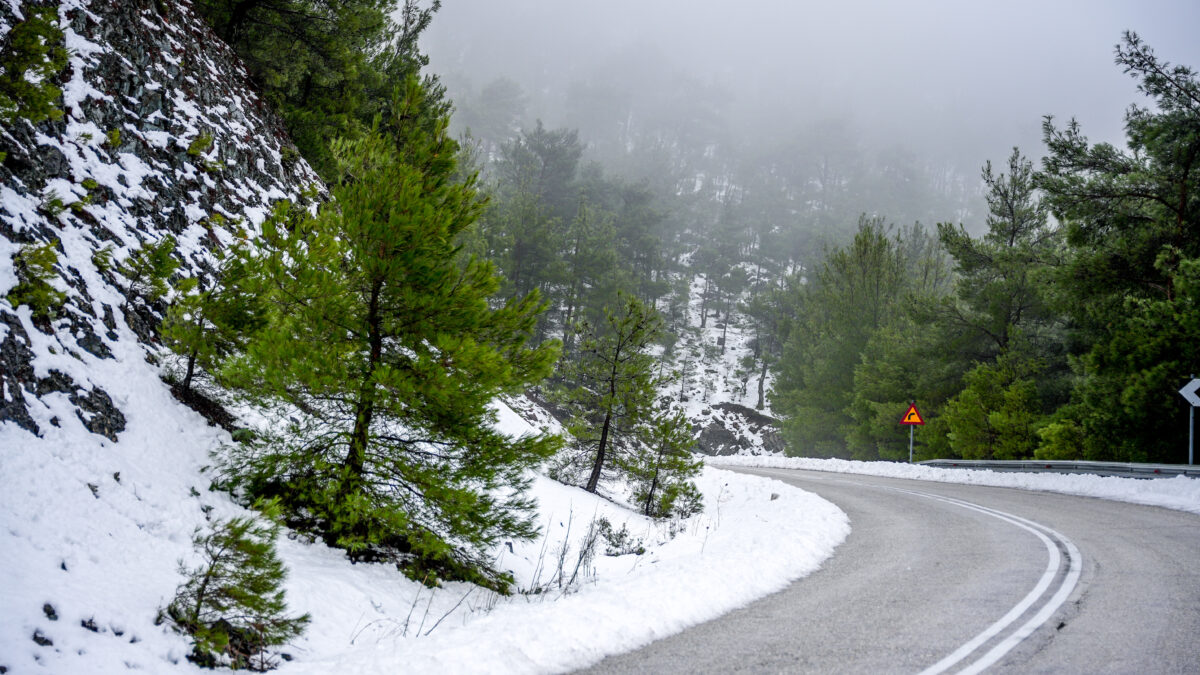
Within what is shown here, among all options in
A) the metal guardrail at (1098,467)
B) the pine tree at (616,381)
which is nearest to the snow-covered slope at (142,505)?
the pine tree at (616,381)

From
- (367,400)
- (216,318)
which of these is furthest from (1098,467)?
(216,318)

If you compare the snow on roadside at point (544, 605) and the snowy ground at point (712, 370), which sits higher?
the snowy ground at point (712, 370)

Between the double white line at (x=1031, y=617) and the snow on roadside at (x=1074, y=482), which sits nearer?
the double white line at (x=1031, y=617)

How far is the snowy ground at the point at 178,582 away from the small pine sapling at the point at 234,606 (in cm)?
17

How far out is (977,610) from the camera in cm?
519

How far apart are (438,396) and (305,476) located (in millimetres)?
1895

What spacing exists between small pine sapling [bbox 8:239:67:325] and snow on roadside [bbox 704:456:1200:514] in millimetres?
17392

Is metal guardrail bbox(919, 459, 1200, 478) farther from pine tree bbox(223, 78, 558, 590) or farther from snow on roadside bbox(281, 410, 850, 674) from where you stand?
Result: pine tree bbox(223, 78, 558, 590)

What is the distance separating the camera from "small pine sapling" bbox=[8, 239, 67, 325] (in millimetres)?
5445

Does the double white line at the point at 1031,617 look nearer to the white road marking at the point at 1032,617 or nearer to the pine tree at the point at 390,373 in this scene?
the white road marking at the point at 1032,617

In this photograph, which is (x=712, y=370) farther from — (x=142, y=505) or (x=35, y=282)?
(x=35, y=282)

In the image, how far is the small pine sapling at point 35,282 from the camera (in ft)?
17.9

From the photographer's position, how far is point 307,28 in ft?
47.2

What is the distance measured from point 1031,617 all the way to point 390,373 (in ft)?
21.4
